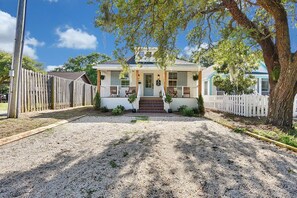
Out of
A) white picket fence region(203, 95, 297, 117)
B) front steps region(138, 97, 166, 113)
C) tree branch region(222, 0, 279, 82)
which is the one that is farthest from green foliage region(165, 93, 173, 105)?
tree branch region(222, 0, 279, 82)

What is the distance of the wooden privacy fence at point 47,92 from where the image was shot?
10.4 m

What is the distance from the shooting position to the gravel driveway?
255cm

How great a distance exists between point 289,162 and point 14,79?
9.21 metres

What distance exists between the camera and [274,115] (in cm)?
745

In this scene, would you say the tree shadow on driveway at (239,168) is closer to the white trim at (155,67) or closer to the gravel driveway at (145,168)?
the gravel driveway at (145,168)

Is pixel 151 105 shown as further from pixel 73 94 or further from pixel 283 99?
pixel 283 99

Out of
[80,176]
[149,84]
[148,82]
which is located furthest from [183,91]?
[80,176]

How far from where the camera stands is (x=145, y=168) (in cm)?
327

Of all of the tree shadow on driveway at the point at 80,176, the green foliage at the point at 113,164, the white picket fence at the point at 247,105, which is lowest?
the tree shadow on driveway at the point at 80,176

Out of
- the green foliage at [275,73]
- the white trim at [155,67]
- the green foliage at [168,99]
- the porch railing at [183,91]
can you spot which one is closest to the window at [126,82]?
the white trim at [155,67]

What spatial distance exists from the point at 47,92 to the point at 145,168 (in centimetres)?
1149

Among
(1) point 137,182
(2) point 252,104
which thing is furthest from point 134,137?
(2) point 252,104

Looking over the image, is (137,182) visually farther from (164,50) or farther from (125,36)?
(164,50)

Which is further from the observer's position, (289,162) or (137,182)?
(289,162)
